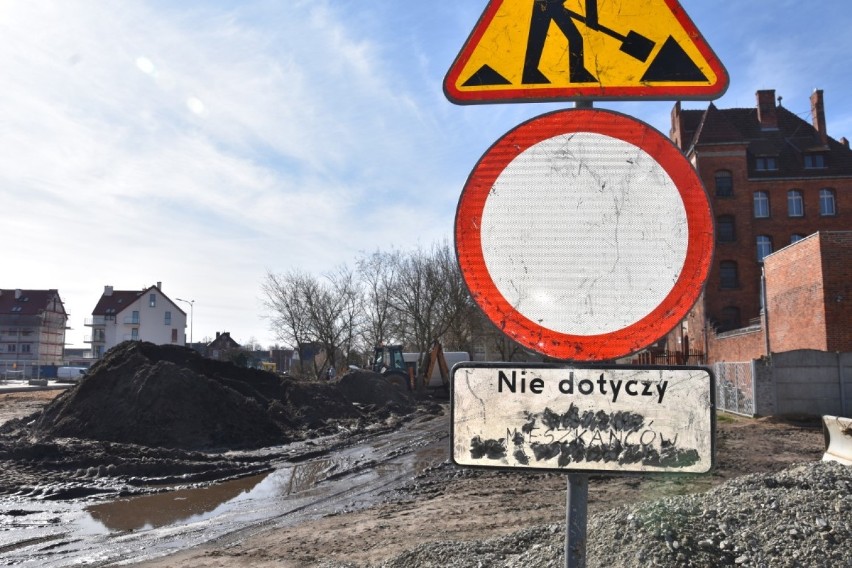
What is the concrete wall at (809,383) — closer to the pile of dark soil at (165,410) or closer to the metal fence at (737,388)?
the metal fence at (737,388)

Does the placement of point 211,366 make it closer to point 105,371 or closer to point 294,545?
point 105,371

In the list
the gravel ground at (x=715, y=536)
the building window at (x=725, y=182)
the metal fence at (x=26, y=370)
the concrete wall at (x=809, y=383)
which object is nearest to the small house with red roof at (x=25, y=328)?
the metal fence at (x=26, y=370)

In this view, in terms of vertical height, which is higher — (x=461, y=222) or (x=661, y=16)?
(x=661, y=16)

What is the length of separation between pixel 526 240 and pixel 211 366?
25804 millimetres

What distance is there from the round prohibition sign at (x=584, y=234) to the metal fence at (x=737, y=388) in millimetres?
23079

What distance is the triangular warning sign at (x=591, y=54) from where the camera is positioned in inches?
67.9

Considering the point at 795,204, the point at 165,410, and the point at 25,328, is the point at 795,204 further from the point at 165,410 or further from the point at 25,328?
the point at 25,328

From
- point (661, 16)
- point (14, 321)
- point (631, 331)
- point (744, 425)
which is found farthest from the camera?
point (14, 321)

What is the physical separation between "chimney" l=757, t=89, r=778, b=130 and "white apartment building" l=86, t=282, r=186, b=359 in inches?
2604

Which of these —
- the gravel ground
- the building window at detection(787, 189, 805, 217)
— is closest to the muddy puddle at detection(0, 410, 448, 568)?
the gravel ground

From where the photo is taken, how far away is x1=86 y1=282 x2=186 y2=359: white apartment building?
7781 cm

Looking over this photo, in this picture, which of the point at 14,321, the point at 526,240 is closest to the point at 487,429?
the point at 526,240

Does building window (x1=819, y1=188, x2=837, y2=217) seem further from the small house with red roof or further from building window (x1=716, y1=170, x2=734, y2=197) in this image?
the small house with red roof

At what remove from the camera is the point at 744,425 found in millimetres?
20250
